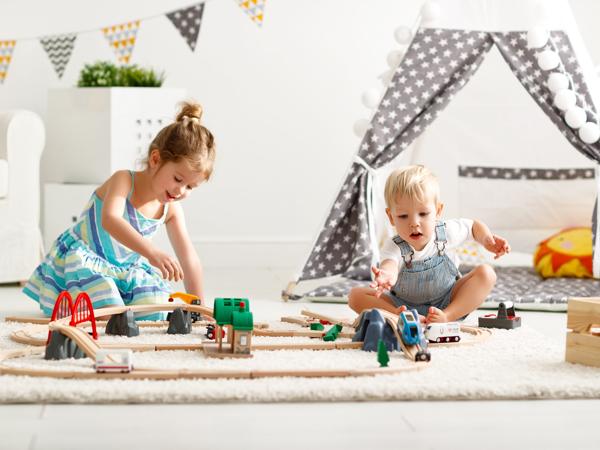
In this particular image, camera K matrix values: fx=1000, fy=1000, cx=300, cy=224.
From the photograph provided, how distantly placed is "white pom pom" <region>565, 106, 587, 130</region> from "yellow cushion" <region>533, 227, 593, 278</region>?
586mm

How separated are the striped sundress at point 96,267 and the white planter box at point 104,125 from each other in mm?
1035

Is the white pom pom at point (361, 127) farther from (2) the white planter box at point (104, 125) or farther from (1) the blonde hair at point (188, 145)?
(1) the blonde hair at point (188, 145)

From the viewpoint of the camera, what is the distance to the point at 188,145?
Result: 241 cm

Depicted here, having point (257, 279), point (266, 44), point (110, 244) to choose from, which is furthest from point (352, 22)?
point (110, 244)

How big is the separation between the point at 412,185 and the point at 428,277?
24 centimetres

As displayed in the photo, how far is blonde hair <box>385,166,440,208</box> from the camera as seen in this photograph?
232 cm

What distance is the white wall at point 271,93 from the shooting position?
408 cm

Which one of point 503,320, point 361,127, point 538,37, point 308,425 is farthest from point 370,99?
point 308,425

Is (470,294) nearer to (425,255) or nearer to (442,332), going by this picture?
(425,255)

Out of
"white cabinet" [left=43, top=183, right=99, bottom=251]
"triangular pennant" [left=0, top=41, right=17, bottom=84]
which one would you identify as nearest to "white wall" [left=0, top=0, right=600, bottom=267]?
"triangular pennant" [left=0, top=41, right=17, bottom=84]

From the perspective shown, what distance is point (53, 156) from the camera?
3.81 metres

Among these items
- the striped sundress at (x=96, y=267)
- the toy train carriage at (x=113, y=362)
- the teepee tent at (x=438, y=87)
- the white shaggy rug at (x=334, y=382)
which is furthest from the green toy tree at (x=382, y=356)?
the teepee tent at (x=438, y=87)

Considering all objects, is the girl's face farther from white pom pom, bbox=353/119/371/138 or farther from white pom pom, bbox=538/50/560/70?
white pom pom, bbox=538/50/560/70

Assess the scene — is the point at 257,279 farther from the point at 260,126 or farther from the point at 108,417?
the point at 108,417
